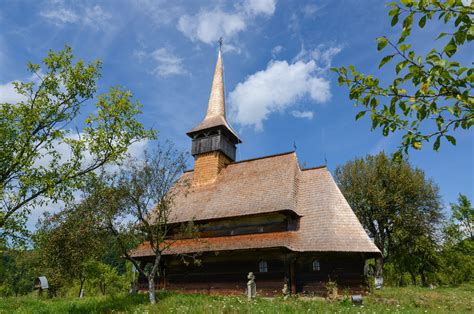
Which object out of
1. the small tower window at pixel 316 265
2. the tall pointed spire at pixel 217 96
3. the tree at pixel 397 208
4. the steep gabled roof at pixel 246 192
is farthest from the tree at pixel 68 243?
the tree at pixel 397 208

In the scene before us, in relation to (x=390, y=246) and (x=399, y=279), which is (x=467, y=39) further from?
(x=399, y=279)


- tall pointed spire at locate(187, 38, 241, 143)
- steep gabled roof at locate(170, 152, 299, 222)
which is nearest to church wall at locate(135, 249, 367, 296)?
steep gabled roof at locate(170, 152, 299, 222)

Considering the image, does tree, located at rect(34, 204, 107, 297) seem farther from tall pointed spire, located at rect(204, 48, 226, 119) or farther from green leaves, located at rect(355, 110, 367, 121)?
tall pointed spire, located at rect(204, 48, 226, 119)

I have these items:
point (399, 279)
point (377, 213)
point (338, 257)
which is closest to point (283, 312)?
A: point (338, 257)

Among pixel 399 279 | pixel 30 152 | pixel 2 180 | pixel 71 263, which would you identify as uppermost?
pixel 30 152

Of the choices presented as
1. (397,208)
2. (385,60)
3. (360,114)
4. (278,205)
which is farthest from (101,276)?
(385,60)

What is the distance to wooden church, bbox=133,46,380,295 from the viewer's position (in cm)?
1836

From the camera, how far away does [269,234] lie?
65.8ft

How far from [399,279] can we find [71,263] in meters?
39.7

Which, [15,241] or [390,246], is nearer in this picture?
[15,241]

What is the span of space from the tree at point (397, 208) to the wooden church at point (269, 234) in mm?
11796

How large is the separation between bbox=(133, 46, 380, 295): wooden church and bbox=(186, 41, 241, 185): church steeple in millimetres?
558

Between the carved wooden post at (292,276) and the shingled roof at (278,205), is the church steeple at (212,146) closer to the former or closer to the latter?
the shingled roof at (278,205)

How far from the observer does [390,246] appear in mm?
32750
